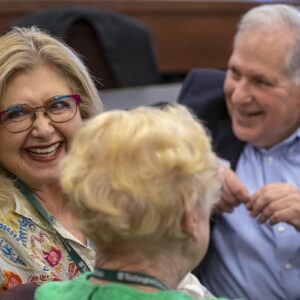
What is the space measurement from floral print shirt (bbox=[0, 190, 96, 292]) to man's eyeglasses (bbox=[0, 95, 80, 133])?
0.18 metres

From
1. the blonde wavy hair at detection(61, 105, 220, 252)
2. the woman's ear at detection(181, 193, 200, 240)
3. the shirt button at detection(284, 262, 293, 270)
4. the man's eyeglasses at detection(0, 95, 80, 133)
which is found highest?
the blonde wavy hair at detection(61, 105, 220, 252)

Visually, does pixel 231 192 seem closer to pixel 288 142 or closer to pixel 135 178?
pixel 288 142

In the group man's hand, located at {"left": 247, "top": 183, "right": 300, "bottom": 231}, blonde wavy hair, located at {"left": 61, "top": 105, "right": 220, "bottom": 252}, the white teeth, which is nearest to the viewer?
blonde wavy hair, located at {"left": 61, "top": 105, "right": 220, "bottom": 252}

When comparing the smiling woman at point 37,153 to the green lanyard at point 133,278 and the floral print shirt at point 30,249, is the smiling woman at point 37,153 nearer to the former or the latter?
the floral print shirt at point 30,249

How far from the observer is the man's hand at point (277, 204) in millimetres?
2328

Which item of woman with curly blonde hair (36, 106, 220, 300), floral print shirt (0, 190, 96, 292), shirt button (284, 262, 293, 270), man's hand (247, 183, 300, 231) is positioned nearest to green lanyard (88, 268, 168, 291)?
woman with curly blonde hair (36, 106, 220, 300)

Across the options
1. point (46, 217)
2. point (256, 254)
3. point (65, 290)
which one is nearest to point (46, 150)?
point (46, 217)

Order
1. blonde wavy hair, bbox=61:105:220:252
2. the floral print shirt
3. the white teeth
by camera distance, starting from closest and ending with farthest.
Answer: blonde wavy hair, bbox=61:105:220:252, the floral print shirt, the white teeth

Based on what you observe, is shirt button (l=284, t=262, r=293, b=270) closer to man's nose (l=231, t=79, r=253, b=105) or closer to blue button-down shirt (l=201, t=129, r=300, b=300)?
blue button-down shirt (l=201, t=129, r=300, b=300)

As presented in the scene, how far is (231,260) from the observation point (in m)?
2.49

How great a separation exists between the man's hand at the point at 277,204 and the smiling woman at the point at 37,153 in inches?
25.2

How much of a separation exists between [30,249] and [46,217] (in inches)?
4.3

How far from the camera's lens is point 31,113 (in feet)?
6.31

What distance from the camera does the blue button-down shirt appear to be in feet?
7.91
